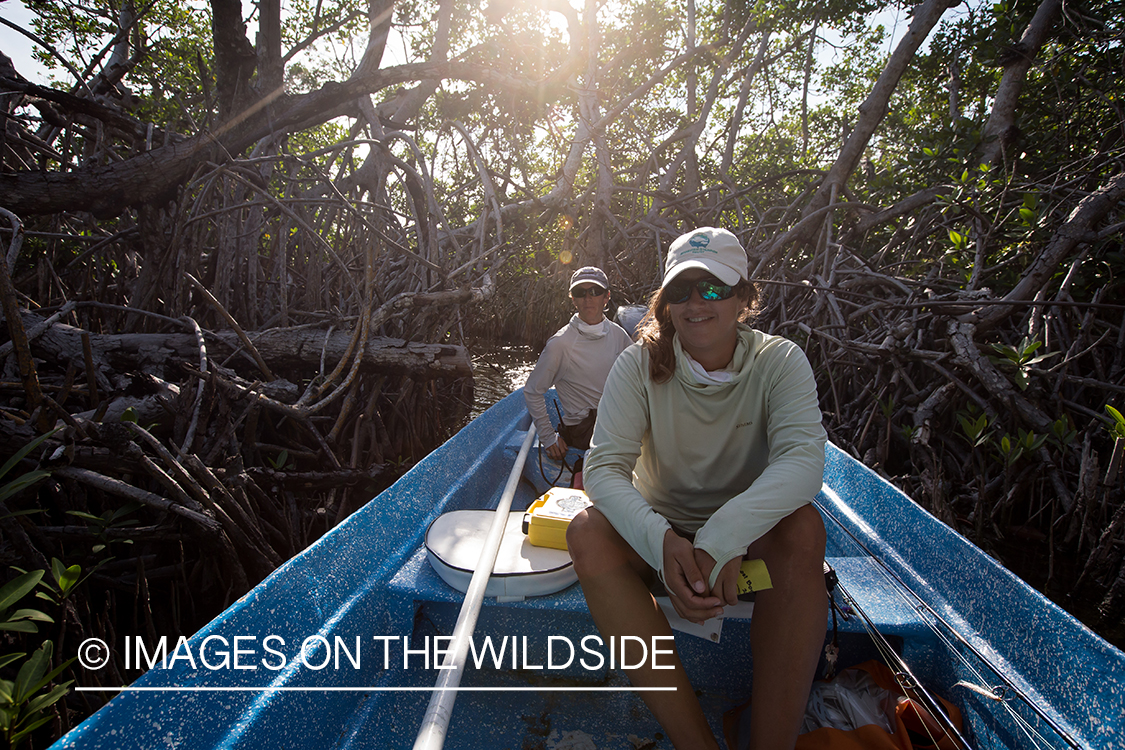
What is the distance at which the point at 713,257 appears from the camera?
55.1 inches

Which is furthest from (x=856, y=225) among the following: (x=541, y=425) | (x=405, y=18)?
(x=405, y=18)

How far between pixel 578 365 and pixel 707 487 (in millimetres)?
1507

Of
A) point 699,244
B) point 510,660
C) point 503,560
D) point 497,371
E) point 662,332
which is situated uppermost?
point 699,244

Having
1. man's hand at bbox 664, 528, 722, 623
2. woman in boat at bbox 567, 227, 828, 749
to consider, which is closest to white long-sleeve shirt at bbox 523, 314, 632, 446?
woman in boat at bbox 567, 227, 828, 749

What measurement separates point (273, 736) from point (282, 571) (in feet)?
1.15

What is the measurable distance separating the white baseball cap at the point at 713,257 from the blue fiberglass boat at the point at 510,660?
934 mm

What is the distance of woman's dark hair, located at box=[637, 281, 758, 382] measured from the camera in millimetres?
1500

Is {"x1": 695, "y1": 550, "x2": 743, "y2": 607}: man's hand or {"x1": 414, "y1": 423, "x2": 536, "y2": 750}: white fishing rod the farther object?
{"x1": 695, "y1": 550, "x2": 743, "y2": 607}: man's hand

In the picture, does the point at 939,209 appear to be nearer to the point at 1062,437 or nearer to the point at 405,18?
the point at 1062,437

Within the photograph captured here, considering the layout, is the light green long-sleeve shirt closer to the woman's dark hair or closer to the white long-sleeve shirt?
the woman's dark hair

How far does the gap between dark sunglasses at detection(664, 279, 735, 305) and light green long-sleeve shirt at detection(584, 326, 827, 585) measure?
15 centimetres

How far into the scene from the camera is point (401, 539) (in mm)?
1808

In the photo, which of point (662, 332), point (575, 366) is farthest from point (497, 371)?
point (662, 332)

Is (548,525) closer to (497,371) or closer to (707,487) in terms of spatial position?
(707,487)
